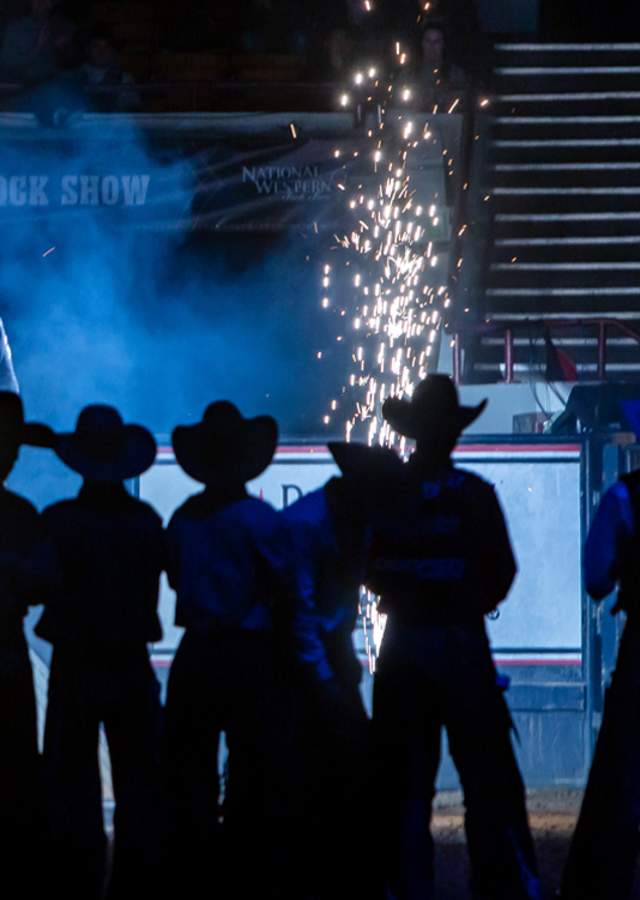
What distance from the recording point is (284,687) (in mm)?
5785

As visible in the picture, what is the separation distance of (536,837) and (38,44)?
904 cm

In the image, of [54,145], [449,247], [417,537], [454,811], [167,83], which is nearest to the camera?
[417,537]

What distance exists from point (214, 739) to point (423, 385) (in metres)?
1.50

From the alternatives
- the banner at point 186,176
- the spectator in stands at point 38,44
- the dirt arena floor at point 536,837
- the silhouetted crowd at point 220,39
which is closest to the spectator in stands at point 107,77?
the silhouetted crowd at point 220,39

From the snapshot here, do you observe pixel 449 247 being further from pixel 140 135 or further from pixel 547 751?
pixel 547 751

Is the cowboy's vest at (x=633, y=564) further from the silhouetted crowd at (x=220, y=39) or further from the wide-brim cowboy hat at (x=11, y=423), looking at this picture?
the silhouetted crowd at (x=220, y=39)

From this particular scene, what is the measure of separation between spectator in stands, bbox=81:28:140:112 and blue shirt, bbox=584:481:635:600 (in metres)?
8.09

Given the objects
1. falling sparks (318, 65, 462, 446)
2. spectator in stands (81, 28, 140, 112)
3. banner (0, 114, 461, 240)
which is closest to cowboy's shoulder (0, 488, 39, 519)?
banner (0, 114, 461, 240)

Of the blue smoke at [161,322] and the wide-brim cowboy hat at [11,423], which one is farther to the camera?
the blue smoke at [161,322]

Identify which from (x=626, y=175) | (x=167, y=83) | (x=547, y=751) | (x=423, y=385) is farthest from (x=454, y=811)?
(x=626, y=175)

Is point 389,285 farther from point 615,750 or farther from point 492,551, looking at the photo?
point 615,750

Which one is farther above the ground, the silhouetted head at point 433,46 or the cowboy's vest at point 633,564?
the silhouetted head at point 433,46

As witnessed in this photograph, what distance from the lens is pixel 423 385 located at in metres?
5.75

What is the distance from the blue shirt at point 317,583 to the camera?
5.62 metres
